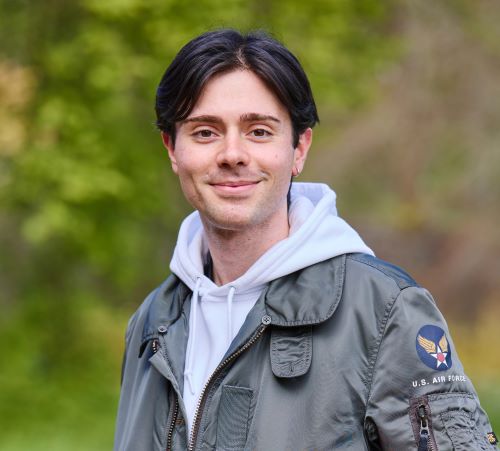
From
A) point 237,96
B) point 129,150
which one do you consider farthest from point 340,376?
point 129,150

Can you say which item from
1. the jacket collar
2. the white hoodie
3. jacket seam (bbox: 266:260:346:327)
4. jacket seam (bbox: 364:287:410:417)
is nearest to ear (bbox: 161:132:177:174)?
the white hoodie

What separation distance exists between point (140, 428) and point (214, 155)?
63 centimetres

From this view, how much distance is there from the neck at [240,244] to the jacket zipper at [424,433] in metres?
0.52

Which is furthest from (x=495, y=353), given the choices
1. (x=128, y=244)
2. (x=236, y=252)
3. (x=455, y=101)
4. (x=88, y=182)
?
(x=236, y=252)

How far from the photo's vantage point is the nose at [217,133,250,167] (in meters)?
2.07

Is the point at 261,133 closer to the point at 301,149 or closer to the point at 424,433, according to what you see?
the point at 301,149

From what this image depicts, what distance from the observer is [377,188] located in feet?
63.6

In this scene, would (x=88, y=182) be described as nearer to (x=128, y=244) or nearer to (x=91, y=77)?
(x=91, y=77)

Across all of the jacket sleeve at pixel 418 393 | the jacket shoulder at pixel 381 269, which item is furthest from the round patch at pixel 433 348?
the jacket shoulder at pixel 381 269

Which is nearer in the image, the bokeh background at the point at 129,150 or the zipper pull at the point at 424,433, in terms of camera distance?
the zipper pull at the point at 424,433

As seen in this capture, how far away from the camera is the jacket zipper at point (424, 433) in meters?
1.85

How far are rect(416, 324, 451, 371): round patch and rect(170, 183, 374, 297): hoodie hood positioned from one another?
0.84ft

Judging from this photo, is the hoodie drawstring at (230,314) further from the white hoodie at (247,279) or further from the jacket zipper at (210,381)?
the jacket zipper at (210,381)

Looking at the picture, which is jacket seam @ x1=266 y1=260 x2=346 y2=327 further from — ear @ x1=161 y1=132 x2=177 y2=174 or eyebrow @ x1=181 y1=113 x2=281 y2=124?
ear @ x1=161 y1=132 x2=177 y2=174
